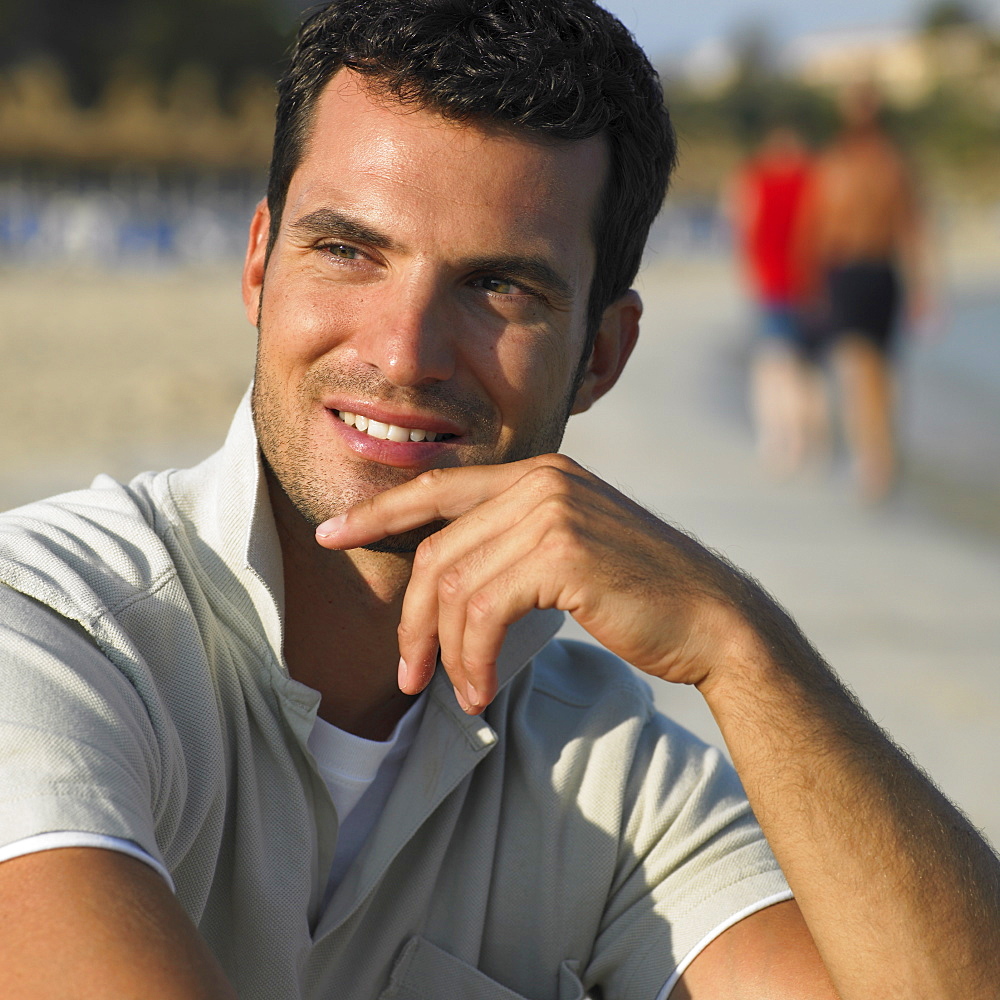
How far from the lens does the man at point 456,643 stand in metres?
1.70

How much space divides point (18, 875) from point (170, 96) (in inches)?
1676

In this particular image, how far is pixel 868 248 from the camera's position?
891 cm

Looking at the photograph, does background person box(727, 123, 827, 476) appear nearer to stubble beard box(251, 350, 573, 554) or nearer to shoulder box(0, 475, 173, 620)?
stubble beard box(251, 350, 573, 554)

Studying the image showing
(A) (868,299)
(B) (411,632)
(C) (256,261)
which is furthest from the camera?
(A) (868,299)

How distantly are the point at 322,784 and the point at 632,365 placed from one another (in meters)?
13.9

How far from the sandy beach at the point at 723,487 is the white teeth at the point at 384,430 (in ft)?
2.35

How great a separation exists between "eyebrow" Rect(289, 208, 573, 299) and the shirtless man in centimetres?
725

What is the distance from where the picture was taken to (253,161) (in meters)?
38.0

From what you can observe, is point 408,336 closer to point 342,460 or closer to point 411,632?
point 342,460

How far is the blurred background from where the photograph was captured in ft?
20.7

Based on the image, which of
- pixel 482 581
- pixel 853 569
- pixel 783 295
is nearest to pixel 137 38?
pixel 783 295

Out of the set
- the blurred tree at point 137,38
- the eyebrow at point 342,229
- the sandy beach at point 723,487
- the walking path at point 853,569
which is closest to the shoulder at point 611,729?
the sandy beach at point 723,487

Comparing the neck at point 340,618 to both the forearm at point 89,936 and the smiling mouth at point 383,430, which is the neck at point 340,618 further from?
the forearm at point 89,936

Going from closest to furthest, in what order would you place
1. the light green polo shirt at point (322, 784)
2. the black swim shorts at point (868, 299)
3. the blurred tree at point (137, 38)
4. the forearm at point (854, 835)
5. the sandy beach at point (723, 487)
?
the light green polo shirt at point (322, 784), the forearm at point (854, 835), the sandy beach at point (723, 487), the black swim shorts at point (868, 299), the blurred tree at point (137, 38)
